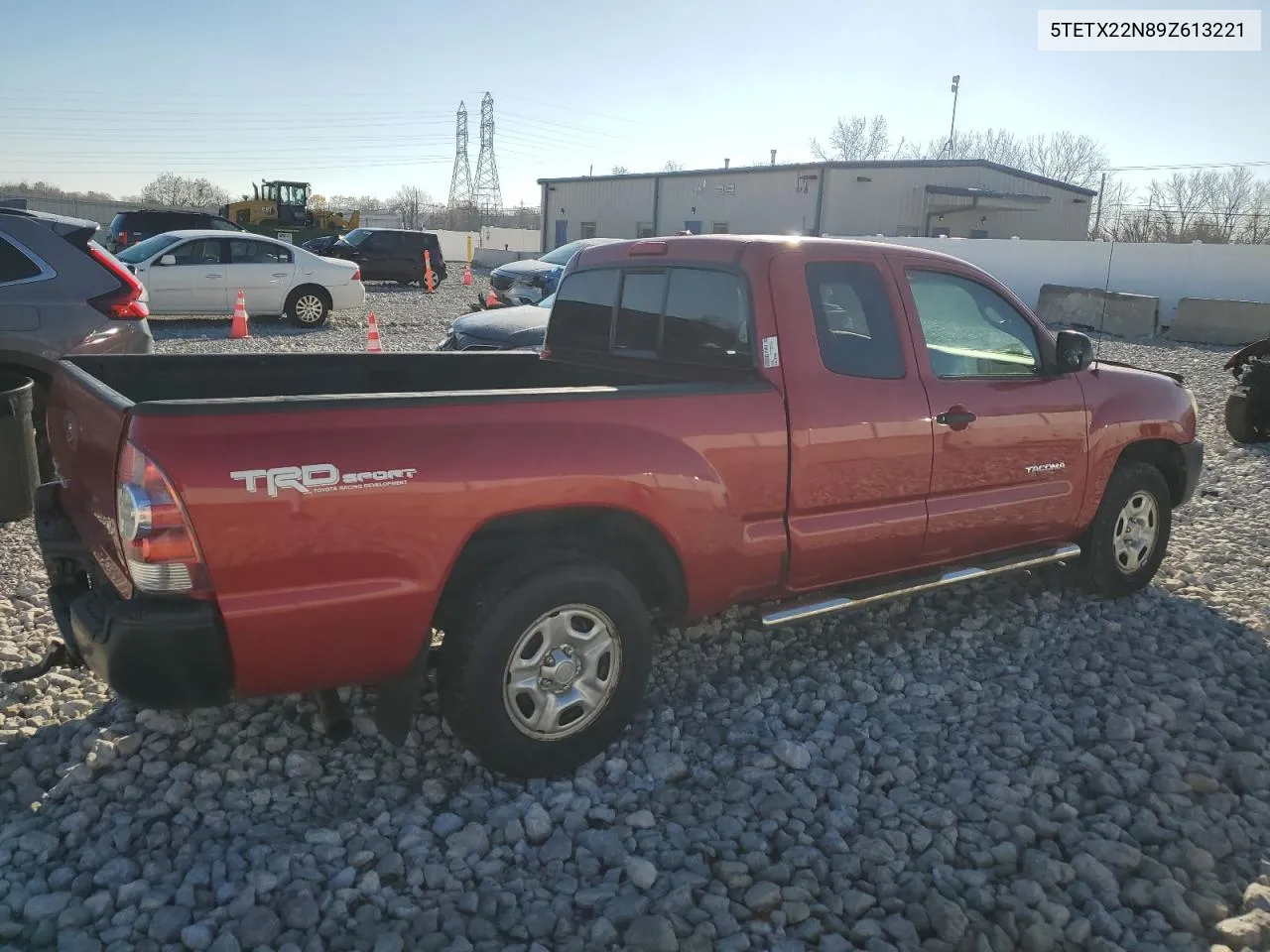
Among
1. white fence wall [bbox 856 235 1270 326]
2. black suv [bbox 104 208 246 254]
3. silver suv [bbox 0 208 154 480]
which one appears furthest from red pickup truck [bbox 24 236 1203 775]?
black suv [bbox 104 208 246 254]

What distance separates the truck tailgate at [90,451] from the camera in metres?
2.81

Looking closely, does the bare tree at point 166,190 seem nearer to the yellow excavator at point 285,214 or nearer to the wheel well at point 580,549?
the yellow excavator at point 285,214

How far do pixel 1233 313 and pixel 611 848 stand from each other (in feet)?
68.5

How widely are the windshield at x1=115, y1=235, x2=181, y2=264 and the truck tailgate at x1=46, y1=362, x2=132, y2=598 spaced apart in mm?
12660

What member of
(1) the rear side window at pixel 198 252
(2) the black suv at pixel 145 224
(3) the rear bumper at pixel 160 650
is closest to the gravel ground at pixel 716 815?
(3) the rear bumper at pixel 160 650

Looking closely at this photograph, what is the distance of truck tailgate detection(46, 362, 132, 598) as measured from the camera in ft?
9.23

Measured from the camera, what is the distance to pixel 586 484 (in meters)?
3.23

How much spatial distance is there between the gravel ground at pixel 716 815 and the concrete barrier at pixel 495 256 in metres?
38.4

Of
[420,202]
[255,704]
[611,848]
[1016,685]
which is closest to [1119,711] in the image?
[1016,685]

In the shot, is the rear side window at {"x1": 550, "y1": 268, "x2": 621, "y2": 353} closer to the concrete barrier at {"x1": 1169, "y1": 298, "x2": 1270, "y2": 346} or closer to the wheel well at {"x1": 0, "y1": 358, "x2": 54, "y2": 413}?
the wheel well at {"x1": 0, "y1": 358, "x2": 54, "y2": 413}

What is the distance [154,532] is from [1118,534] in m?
4.77

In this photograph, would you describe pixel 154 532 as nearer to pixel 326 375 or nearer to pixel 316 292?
pixel 326 375

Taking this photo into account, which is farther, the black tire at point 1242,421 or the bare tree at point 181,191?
the bare tree at point 181,191

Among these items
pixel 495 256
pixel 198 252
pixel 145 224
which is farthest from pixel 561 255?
pixel 495 256
